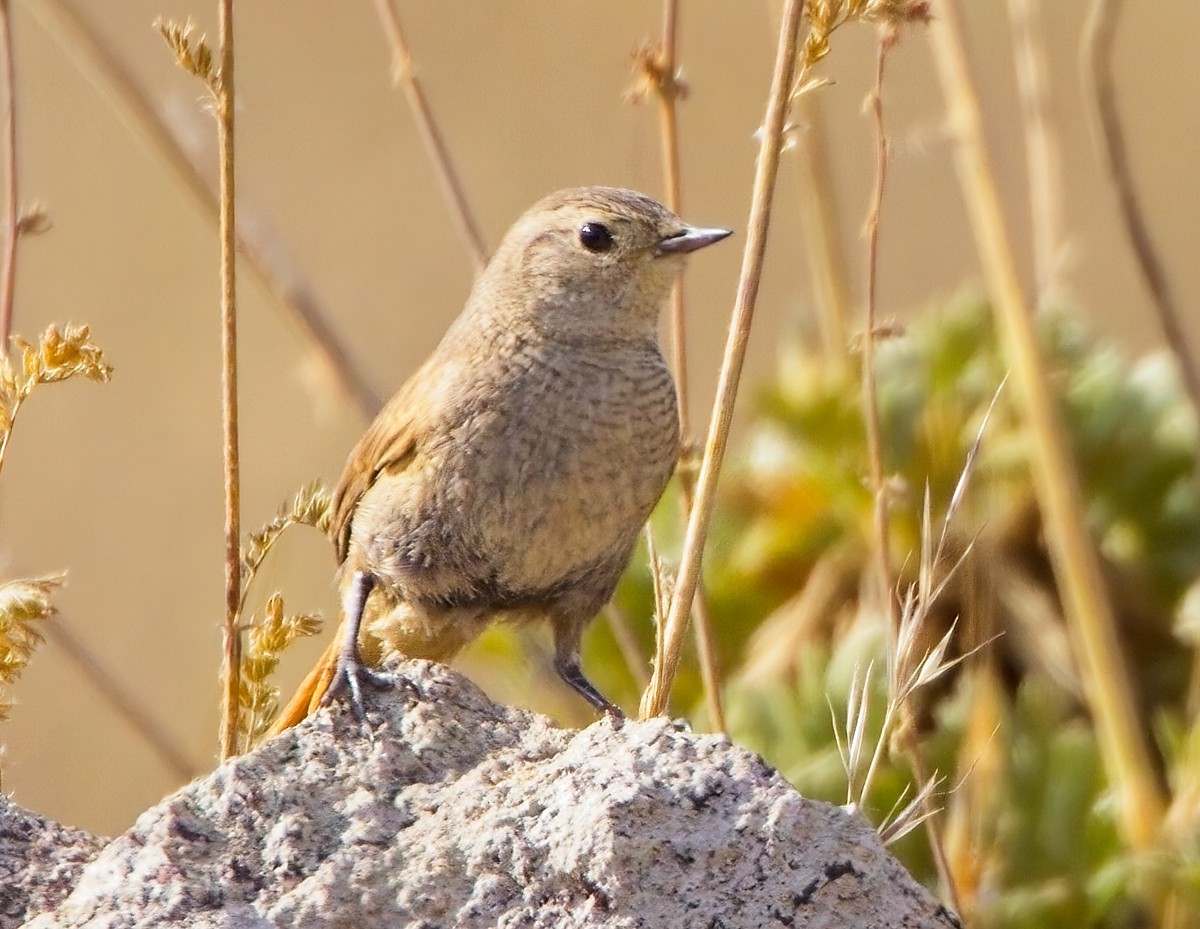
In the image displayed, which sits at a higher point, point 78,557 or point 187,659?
point 78,557

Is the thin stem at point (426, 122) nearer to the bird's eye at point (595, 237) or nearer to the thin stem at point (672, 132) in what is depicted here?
the bird's eye at point (595, 237)

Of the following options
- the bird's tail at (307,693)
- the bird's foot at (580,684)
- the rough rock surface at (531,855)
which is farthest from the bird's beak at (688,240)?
the rough rock surface at (531,855)

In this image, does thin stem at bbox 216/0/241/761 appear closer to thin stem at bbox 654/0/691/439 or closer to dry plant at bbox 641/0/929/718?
dry plant at bbox 641/0/929/718

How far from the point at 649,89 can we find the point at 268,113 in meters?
5.93

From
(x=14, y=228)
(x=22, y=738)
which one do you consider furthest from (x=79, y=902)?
(x=22, y=738)

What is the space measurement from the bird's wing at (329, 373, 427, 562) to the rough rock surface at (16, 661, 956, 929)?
1.35 metres

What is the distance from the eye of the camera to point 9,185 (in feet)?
10.2

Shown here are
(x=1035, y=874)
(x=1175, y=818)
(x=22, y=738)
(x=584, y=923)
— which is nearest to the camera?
(x=584, y=923)

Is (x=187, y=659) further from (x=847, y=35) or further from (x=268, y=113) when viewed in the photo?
(x=847, y=35)

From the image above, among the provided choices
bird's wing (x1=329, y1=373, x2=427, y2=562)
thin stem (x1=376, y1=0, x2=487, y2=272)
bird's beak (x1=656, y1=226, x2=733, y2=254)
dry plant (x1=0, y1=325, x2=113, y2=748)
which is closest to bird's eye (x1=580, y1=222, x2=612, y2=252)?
bird's beak (x1=656, y1=226, x2=733, y2=254)

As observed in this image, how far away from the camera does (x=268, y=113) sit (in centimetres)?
873

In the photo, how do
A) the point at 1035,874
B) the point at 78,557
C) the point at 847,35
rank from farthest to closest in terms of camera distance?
the point at 847,35 < the point at 78,557 < the point at 1035,874

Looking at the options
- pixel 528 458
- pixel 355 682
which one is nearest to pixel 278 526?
pixel 355 682

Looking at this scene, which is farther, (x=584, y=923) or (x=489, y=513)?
(x=489, y=513)
